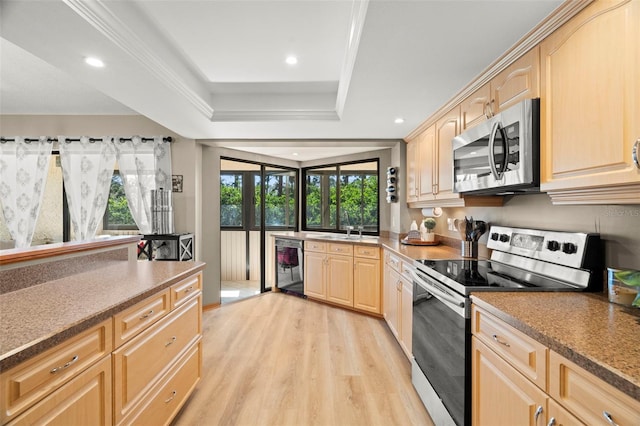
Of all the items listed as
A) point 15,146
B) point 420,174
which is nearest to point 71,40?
point 420,174

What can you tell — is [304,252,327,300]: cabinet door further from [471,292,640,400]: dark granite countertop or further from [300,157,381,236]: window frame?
[471,292,640,400]: dark granite countertop

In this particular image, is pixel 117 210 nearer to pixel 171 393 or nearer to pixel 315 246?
pixel 315 246

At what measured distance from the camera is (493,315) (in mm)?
1218

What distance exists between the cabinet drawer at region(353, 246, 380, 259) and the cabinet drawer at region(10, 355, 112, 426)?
9.02ft

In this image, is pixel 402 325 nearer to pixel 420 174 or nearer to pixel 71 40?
pixel 420 174

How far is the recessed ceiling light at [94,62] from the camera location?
1.77m

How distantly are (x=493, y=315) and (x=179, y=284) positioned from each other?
5.54 ft

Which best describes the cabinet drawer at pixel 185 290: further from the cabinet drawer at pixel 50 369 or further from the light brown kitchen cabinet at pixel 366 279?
the light brown kitchen cabinet at pixel 366 279

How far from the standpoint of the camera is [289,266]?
4.46m

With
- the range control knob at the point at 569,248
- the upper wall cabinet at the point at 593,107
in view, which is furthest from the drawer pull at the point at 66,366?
the range control knob at the point at 569,248

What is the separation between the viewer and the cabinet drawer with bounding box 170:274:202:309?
171 centimetres

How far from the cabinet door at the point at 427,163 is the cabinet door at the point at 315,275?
1622 mm

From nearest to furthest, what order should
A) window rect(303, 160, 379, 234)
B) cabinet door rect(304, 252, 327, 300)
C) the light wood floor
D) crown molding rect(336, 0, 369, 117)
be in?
crown molding rect(336, 0, 369, 117) → the light wood floor → cabinet door rect(304, 252, 327, 300) → window rect(303, 160, 379, 234)

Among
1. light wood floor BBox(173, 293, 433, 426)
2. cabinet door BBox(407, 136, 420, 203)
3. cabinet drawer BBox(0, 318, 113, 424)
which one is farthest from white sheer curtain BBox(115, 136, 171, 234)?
cabinet door BBox(407, 136, 420, 203)
